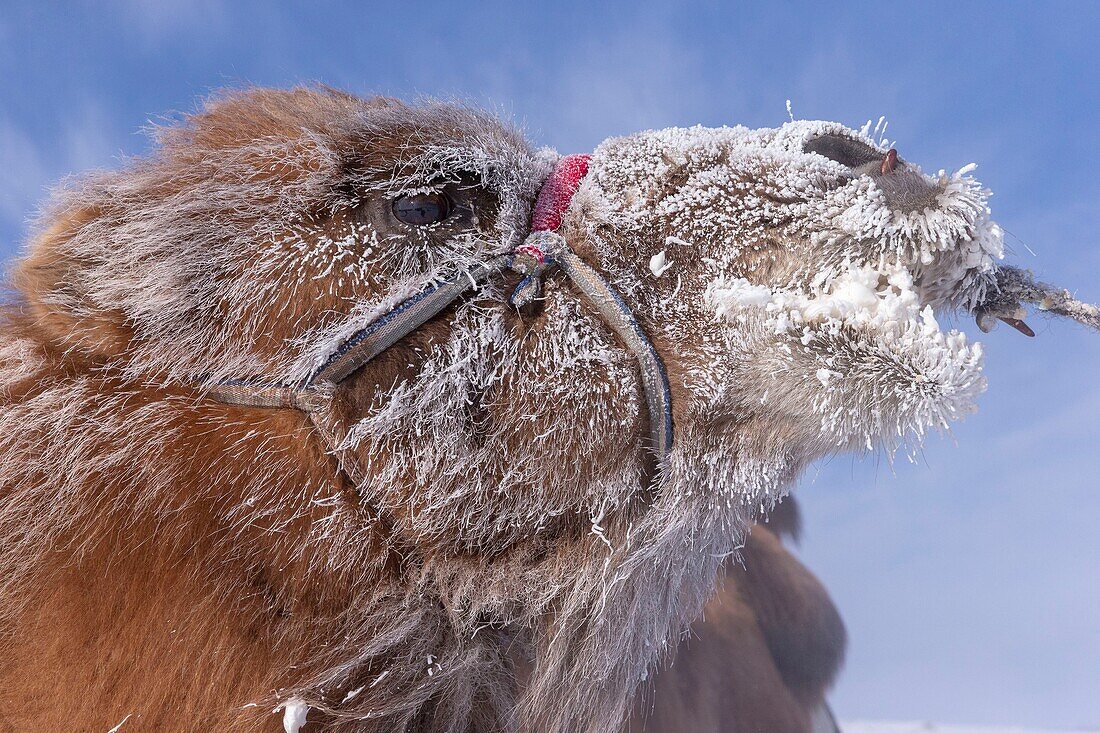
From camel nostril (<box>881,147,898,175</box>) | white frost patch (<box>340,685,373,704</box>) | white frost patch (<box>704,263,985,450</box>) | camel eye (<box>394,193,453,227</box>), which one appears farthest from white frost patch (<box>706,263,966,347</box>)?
white frost patch (<box>340,685,373,704</box>)

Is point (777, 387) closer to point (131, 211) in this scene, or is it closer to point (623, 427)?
point (623, 427)

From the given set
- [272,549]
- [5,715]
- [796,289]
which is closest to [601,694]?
[272,549]

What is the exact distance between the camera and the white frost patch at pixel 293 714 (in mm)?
1557

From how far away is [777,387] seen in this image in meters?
1.62

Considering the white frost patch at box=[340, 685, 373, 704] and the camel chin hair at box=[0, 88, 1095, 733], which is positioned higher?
the camel chin hair at box=[0, 88, 1095, 733]

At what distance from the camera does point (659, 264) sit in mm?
1688

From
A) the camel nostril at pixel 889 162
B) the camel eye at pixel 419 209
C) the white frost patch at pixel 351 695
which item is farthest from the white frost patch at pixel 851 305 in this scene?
the white frost patch at pixel 351 695

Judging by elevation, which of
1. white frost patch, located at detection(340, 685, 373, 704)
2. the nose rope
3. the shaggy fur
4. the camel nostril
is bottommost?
white frost patch, located at detection(340, 685, 373, 704)

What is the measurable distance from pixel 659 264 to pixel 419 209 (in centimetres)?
53

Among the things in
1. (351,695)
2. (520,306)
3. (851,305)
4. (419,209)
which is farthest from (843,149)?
(351,695)

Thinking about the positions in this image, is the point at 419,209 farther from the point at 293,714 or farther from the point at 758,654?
the point at 758,654

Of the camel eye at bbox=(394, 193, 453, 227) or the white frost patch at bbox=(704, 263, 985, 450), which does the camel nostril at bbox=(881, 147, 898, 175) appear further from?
the camel eye at bbox=(394, 193, 453, 227)

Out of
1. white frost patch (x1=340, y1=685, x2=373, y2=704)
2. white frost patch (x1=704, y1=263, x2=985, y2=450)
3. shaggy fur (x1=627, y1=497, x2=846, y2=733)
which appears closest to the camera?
white frost patch (x1=704, y1=263, x2=985, y2=450)

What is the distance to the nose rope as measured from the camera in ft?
5.19
